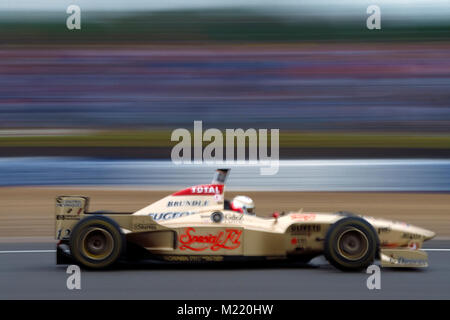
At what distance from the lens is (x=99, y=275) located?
6.07 metres

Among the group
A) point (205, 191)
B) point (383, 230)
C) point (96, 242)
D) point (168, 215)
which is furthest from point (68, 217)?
point (383, 230)

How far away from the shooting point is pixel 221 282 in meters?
5.77

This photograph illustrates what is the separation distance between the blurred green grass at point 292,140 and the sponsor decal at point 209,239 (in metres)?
9.11

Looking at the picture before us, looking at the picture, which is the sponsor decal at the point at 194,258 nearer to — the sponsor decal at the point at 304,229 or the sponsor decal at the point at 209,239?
the sponsor decal at the point at 209,239

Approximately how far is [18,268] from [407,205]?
6761mm

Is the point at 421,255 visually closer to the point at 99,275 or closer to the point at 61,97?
the point at 99,275

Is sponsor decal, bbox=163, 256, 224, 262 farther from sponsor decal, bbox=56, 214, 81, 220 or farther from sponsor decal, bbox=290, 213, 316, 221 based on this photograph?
sponsor decal, bbox=56, 214, 81, 220

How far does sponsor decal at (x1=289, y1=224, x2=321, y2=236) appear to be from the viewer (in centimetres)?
624

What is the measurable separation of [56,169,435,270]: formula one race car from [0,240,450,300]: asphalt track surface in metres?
0.14

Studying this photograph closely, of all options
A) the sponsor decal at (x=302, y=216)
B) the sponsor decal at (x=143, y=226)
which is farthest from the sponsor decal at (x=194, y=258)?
the sponsor decal at (x=302, y=216)

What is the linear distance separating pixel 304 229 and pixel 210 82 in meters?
12.2

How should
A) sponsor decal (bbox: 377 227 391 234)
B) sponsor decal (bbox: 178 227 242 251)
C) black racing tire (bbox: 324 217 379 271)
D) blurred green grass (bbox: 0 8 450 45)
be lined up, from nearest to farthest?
black racing tire (bbox: 324 217 379 271) → sponsor decal (bbox: 178 227 242 251) → sponsor decal (bbox: 377 227 391 234) → blurred green grass (bbox: 0 8 450 45)

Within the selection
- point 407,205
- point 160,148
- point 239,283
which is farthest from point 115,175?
point 239,283

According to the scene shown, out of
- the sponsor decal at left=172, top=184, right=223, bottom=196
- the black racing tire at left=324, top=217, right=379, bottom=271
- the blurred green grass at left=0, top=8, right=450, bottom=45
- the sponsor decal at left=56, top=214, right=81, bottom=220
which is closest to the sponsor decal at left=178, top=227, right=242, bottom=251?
the sponsor decal at left=172, top=184, right=223, bottom=196
